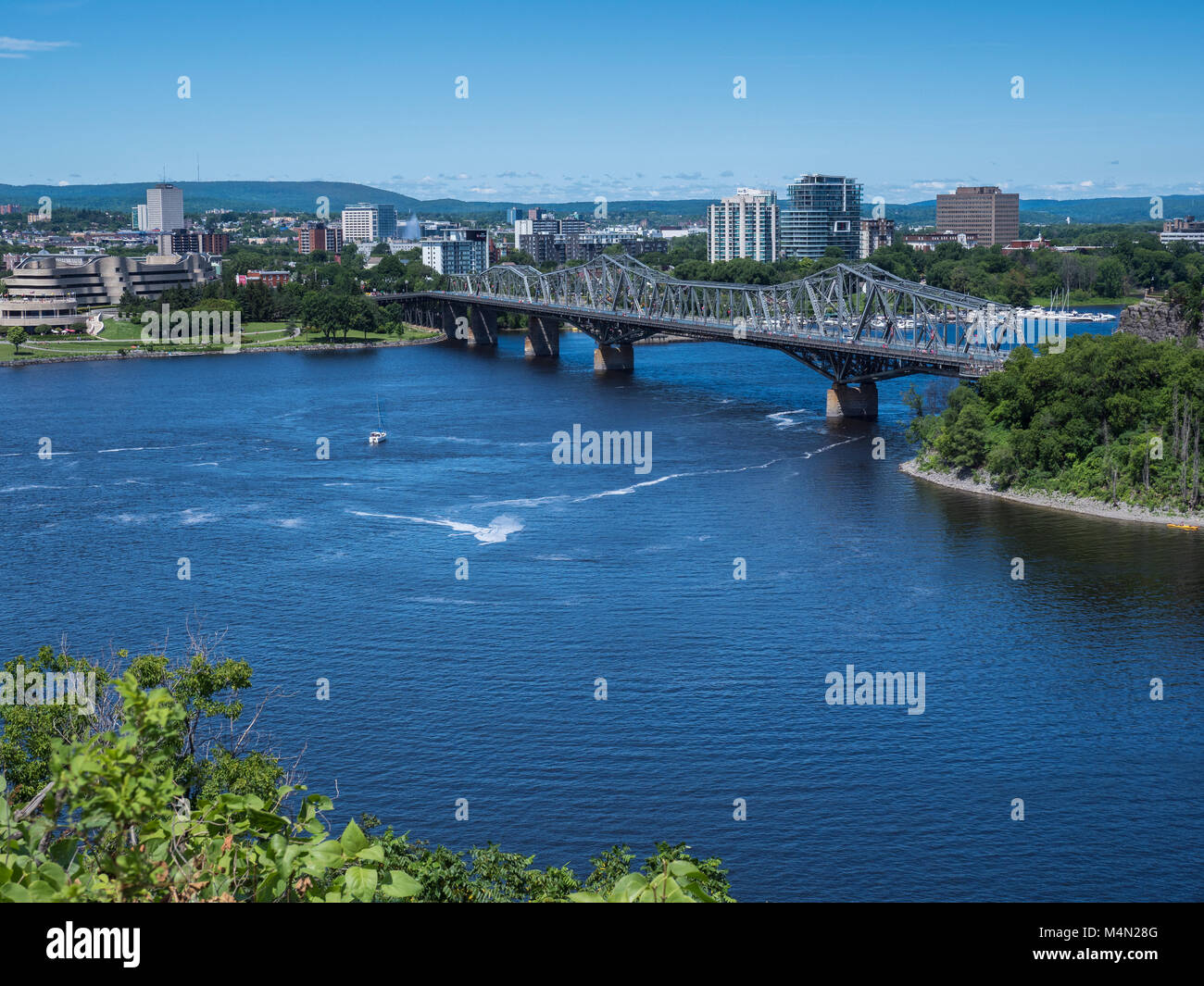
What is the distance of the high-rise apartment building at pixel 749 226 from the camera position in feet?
501

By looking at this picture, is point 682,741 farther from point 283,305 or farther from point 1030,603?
point 283,305

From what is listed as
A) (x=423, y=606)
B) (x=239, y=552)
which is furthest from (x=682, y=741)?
(x=239, y=552)

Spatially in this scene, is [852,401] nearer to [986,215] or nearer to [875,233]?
[875,233]

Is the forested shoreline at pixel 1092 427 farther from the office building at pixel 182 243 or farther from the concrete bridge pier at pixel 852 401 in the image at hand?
the office building at pixel 182 243

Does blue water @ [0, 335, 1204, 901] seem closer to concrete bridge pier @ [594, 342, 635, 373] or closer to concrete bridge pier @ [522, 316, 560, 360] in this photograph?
concrete bridge pier @ [594, 342, 635, 373]

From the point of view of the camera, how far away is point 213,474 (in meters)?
44.0

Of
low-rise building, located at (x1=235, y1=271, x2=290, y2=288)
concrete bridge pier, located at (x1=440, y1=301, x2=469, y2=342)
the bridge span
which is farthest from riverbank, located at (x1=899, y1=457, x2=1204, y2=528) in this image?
low-rise building, located at (x1=235, y1=271, x2=290, y2=288)

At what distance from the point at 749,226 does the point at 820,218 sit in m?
7.45

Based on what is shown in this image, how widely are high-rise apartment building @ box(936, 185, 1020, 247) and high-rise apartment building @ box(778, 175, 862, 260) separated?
3255 centimetres

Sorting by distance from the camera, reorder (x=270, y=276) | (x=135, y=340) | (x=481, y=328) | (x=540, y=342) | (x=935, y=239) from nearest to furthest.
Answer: (x=540, y=342), (x=135, y=340), (x=481, y=328), (x=270, y=276), (x=935, y=239)

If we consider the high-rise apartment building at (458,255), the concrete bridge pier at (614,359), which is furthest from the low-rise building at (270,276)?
the concrete bridge pier at (614,359)

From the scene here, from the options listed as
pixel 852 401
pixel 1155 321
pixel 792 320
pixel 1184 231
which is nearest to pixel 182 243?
pixel 1184 231

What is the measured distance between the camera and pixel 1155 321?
176 ft
